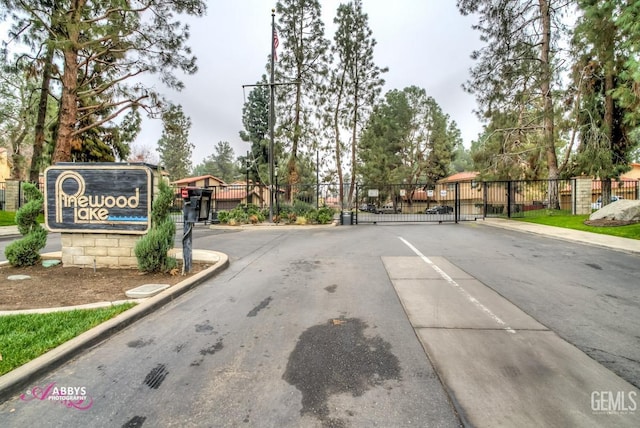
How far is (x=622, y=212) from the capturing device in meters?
13.0

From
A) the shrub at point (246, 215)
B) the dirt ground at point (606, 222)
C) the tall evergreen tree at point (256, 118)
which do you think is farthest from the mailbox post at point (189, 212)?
the tall evergreen tree at point (256, 118)

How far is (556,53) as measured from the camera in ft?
61.9

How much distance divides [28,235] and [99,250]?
161 cm

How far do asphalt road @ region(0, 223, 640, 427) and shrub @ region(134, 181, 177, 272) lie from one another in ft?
3.69

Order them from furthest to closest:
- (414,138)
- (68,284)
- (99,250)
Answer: (414,138)
(99,250)
(68,284)

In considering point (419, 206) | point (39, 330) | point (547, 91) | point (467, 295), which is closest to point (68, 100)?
point (39, 330)

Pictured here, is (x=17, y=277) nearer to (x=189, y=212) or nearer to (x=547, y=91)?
(x=189, y=212)

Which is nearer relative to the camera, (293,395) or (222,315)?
(293,395)

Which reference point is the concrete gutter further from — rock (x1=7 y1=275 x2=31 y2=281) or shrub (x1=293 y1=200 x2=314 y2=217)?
shrub (x1=293 y1=200 x2=314 y2=217)

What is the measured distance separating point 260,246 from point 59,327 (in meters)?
6.61

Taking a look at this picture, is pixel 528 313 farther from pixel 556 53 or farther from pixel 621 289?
pixel 556 53

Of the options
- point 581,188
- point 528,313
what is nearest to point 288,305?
point 528,313

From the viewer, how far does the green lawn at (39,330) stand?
9.35 ft

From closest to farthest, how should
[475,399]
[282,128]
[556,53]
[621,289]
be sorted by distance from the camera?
Answer: [475,399]
[621,289]
[556,53]
[282,128]
